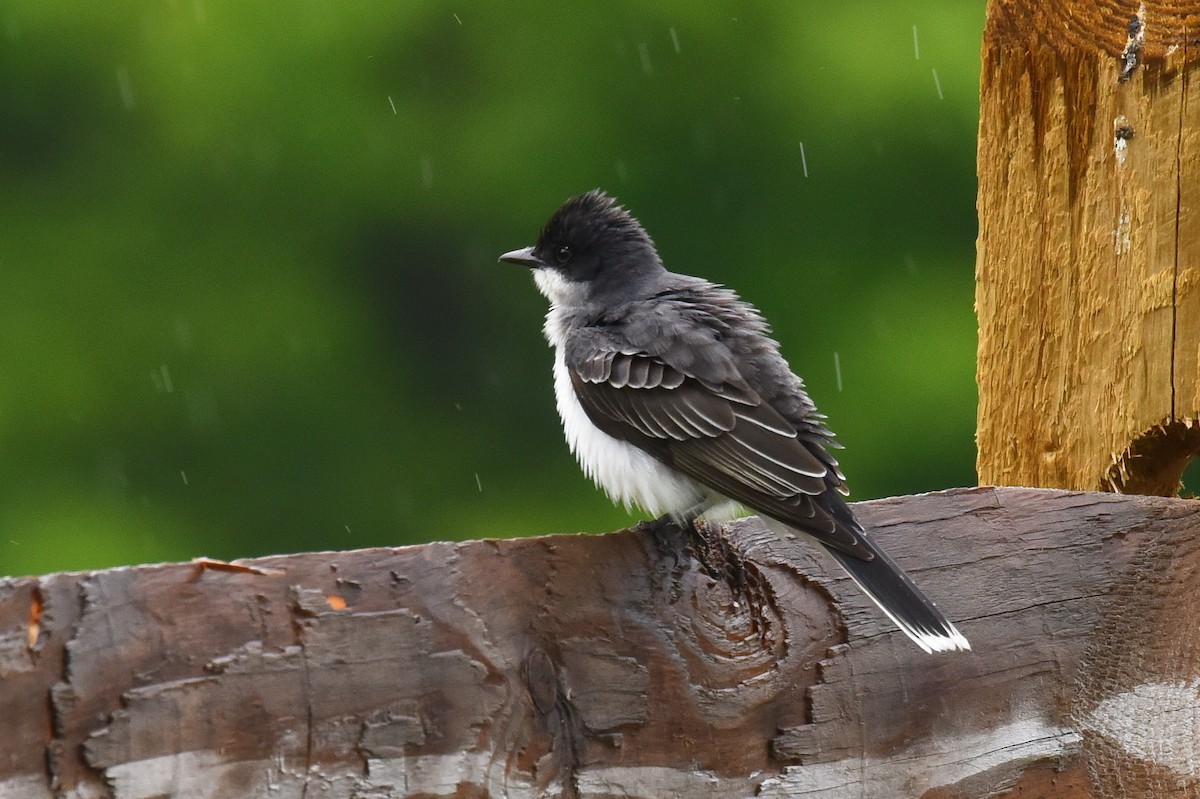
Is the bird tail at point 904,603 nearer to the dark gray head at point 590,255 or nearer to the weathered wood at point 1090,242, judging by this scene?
the weathered wood at point 1090,242

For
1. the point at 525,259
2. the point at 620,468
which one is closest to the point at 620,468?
the point at 620,468

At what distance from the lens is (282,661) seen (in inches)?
76.5

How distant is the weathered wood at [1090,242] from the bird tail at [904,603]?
2.55 ft

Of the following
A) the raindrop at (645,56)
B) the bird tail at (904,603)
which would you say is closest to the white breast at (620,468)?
the bird tail at (904,603)

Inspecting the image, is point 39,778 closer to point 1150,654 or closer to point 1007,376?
point 1150,654

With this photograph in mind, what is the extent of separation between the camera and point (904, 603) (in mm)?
2459

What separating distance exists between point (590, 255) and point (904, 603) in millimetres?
2564

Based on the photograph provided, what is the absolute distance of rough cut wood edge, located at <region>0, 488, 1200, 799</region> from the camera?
71.9 inches

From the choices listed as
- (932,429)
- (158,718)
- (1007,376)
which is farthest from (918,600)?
(932,429)

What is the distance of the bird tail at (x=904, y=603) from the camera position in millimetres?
2469

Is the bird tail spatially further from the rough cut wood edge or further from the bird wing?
the bird wing

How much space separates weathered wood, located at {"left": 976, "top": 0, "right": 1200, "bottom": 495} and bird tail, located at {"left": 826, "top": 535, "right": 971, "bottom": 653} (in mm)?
778

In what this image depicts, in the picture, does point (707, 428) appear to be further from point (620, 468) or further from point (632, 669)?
point (632, 669)

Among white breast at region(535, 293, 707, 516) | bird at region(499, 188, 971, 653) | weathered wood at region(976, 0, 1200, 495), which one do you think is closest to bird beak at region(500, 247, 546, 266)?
bird at region(499, 188, 971, 653)
